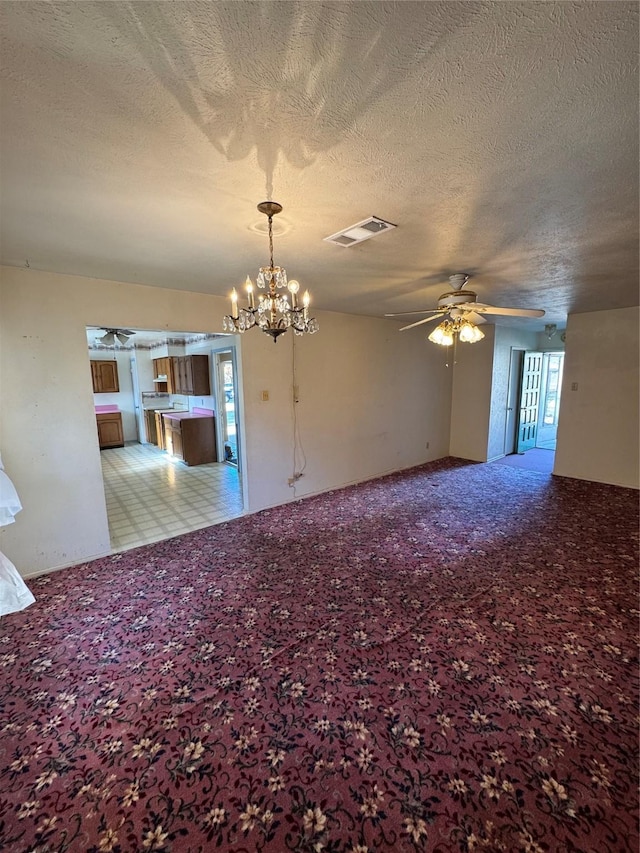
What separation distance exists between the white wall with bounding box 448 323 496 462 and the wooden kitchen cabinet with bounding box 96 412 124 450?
722 centimetres

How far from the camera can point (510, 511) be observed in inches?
168

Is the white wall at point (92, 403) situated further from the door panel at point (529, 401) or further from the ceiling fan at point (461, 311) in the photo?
the door panel at point (529, 401)

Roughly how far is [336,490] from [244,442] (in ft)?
5.42

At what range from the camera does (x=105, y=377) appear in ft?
27.3

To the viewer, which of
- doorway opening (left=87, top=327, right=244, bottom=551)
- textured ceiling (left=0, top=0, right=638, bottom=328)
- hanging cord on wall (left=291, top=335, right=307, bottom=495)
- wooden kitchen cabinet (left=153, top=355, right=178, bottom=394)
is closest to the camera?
textured ceiling (left=0, top=0, right=638, bottom=328)

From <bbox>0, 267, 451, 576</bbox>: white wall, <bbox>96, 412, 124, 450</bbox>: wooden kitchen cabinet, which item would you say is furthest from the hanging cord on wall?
<bbox>96, 412, 124, 450</bbox>: wooden kitchen cabinet

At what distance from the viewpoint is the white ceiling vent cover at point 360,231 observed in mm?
2030

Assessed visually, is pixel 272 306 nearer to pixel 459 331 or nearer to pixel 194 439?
pixel 459 331

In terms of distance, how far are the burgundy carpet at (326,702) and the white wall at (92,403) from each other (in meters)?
0.66

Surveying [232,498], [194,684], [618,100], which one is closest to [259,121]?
[618,100]

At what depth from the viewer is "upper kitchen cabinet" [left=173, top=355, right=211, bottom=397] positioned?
6590mm

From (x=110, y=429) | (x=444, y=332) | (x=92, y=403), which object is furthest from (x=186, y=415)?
(x=444, y=332)

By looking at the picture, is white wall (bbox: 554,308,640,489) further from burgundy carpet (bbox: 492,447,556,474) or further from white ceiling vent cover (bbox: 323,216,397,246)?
white ceiling vent cover (bbox: 323,216,397,246)

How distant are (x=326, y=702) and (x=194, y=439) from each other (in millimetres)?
5455
